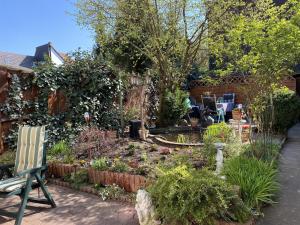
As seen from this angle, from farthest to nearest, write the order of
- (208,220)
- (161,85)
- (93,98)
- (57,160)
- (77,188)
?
(161,85) → (93,98) → (57,160) → (77,188) → (208,220)

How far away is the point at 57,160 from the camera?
5426 mm

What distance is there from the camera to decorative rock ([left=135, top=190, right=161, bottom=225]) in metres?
3.01

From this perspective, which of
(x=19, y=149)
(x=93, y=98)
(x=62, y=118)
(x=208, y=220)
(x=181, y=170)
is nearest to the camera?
(x=208, y=220)

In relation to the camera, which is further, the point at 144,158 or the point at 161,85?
the point at 161,85

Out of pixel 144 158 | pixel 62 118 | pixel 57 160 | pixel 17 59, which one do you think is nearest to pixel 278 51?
pixel 144 158

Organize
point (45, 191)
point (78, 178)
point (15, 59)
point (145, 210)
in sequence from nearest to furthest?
point (145, 210)
point (45, 191)
point (78, 178)
point (15, 59)

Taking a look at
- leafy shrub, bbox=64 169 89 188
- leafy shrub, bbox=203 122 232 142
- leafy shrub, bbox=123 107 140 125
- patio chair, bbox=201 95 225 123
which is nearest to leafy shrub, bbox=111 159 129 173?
leafy shrub, bbox=64 169 89 188

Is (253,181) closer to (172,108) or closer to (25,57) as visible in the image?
(172,108)

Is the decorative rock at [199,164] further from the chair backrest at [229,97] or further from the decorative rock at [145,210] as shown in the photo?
the chair backrest at [229,97]

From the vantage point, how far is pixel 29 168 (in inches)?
161

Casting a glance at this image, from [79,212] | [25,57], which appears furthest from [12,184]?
[25,57]

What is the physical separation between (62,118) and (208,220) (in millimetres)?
5024

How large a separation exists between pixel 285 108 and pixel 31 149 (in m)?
6.03

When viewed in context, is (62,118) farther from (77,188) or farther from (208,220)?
(208,220)
